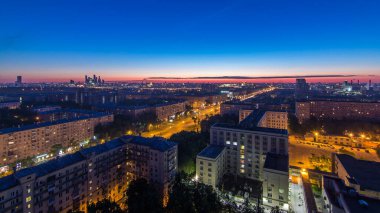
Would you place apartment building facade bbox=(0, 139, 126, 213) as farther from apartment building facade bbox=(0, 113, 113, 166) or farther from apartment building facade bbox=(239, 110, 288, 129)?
apartment building facade bbox=(239, 110, 288, 129)

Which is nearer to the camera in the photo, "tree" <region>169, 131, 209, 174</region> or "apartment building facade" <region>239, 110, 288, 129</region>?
"tree" <region>169, 131, 209, 174</region>

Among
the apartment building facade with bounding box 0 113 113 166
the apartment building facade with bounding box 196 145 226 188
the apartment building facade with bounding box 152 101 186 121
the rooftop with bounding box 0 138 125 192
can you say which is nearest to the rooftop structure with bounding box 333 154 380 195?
the apartment building facade with bounding box 196 145 226 188

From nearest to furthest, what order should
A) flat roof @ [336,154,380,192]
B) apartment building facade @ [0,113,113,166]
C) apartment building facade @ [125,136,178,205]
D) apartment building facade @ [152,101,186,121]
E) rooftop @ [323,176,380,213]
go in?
rooftop @ [323,176,380,213]
flat roof @ [336,154,380,192]
apartment building facade @ [125,136,178,205]
apartment building facade @ [0,113,113,166]
apartment building facade @ [152,101,186,121]

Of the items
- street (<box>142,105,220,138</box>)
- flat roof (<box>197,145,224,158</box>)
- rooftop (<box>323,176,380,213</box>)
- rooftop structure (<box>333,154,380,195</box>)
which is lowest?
street (<box>142,105,220,138</box>)

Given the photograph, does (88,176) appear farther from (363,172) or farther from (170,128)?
(170,128)

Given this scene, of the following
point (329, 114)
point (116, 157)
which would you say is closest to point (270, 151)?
point (116, 157)

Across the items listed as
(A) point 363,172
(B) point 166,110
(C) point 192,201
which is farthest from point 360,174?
(B) point 166,110

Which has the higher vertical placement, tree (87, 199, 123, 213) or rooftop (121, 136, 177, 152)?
rooftop (121, 136, 177, 152)
